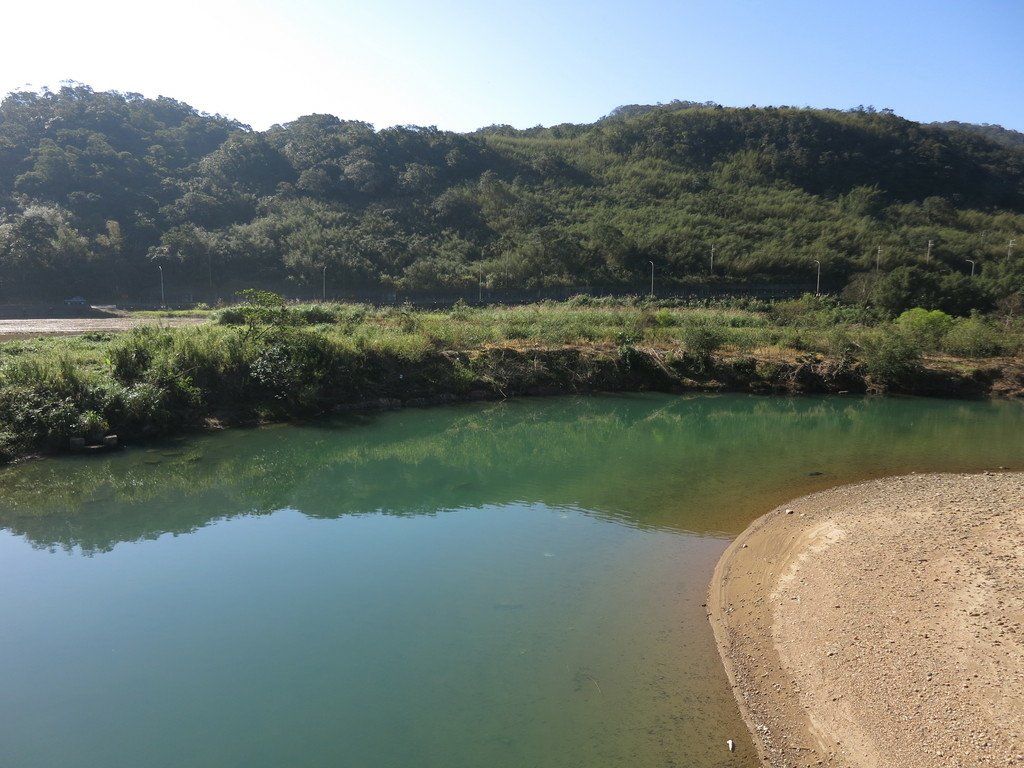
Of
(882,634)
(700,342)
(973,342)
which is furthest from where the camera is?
(973,342)

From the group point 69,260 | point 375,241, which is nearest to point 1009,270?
point 375,241

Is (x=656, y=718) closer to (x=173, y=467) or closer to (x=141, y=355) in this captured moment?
(x=173, y=467)

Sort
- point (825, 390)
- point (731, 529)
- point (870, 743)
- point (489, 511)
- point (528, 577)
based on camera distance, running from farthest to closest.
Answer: point (825, 390) → point (489, 511) → point (731, 529) → point (528, 577) → point (870, 743)

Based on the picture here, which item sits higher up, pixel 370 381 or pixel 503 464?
pixel 370 381

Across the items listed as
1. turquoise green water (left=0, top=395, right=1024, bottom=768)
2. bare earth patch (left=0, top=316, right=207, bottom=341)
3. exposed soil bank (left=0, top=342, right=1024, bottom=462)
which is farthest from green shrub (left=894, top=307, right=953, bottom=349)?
bare earth patch (left=0, top=316, right=207, bottom=341)

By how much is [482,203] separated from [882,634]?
184 feet

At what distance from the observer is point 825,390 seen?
24891mm

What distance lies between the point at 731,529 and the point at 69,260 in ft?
156

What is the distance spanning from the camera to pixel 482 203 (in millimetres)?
59062

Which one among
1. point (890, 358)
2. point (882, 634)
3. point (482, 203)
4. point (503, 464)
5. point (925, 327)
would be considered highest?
point (482, 203)

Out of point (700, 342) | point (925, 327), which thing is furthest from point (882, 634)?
point (925, 327)

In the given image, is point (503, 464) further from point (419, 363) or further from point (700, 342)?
point (700, 342)

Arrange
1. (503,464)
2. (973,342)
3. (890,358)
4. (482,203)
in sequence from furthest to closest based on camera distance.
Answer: (482,203) → (973,342) → (890,358) → (503,464)

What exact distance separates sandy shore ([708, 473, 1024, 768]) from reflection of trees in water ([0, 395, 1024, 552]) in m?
2.29
